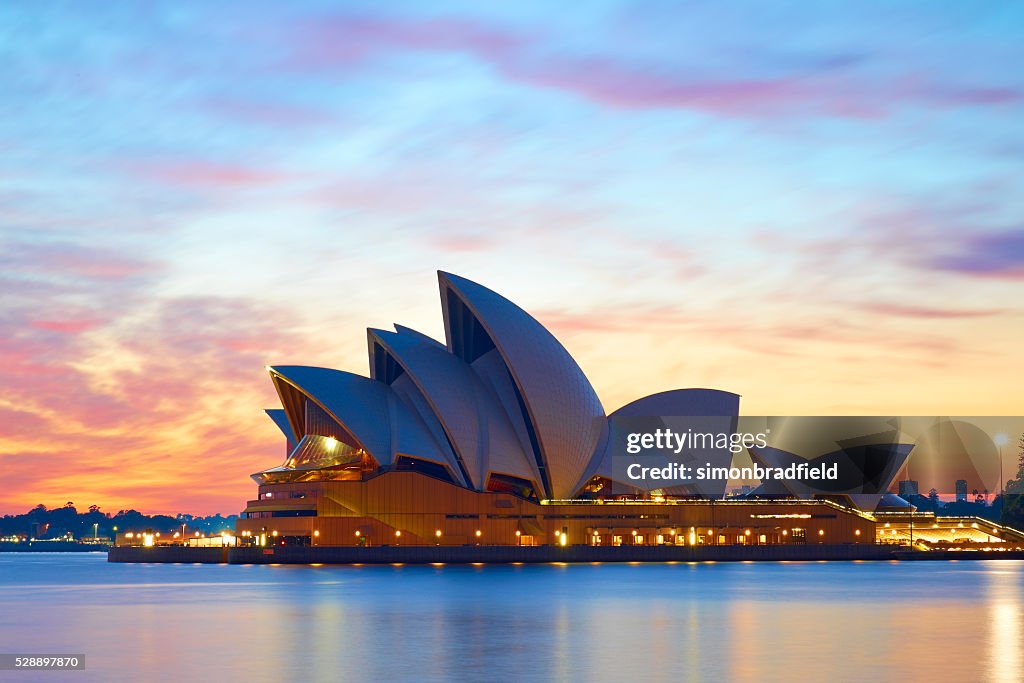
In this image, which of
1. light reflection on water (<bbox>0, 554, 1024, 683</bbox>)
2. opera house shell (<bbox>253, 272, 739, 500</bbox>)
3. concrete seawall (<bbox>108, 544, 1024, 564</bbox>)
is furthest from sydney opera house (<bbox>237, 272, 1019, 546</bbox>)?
light reflection on water (<bbox>0, 554, 1024, 683</bbox>)

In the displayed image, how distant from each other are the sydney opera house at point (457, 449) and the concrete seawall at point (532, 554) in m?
1.26

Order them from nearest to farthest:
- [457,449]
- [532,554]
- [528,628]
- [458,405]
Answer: [528,628]
[458,405]
[457,449]
[532,554]

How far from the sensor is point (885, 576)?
275 ft

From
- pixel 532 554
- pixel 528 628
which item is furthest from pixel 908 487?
pixel 528 628

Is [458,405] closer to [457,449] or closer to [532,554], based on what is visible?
[457,449]

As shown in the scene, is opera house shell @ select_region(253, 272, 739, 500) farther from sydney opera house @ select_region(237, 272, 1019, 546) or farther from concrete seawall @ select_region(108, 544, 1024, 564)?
concrete seawall @ select_region(108, 544, 1024, 564)

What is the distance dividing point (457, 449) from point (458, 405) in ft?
11.9

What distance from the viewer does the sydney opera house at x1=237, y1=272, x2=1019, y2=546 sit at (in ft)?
317

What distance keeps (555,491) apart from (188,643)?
6445 cm

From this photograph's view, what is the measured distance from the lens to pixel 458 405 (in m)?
97.0

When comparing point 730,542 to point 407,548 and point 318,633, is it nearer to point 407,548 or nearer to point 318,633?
point 407,548

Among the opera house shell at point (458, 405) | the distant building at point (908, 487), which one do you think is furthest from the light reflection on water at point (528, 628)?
the distant building at point (908, 487)

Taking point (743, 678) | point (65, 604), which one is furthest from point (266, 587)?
point (743, 678)

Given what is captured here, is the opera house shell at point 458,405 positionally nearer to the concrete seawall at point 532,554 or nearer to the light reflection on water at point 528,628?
the concrete seawall at point 532,554
